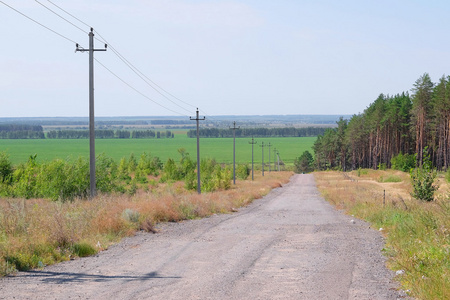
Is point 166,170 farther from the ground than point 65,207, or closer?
closer

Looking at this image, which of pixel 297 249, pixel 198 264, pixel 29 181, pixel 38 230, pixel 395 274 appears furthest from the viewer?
pixel 29 181

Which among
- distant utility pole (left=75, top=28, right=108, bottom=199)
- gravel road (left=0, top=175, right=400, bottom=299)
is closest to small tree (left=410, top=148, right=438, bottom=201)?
gravel road (left=0, top=175, right=400, bottom=299)

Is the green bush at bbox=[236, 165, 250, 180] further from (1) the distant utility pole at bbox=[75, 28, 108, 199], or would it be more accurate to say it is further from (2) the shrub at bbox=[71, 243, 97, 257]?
(2) the shrub at bbox=[71, 243, 97, 257]

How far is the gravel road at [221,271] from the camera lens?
320 inches

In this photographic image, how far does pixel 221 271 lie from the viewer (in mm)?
9820

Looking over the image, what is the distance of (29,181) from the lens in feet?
117

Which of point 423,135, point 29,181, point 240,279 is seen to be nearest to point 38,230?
point 240,279

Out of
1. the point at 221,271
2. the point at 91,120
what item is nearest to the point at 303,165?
the point at 91,120

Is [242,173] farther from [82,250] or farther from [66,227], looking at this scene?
[82,250]

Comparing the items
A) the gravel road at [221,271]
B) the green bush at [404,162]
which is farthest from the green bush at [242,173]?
the gravel road at [221,271]

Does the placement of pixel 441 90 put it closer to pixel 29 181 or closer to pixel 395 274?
pixel 29 181

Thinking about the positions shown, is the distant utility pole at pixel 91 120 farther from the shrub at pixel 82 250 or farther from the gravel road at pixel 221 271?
the shrub at pixel 82 250

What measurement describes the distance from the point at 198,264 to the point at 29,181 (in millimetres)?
28444

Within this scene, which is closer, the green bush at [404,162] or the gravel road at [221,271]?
the gravel road at [221,271]
